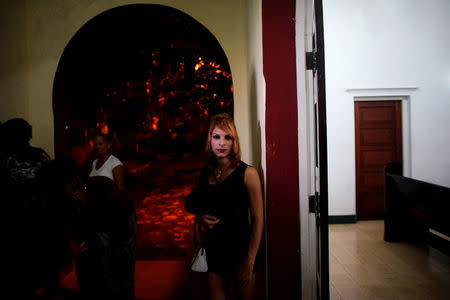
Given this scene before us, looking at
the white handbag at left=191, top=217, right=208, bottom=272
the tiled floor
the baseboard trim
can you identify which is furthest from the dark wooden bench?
the white handbag at left=191, top=217, right=208, bottom=272

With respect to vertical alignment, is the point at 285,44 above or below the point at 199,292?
above

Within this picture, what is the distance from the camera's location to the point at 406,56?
240 inches

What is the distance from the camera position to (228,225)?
183 centimetres

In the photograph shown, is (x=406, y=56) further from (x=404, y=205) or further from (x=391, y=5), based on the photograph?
(x=404, y=205)

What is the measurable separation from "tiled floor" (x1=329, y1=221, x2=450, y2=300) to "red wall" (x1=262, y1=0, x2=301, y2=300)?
1618 millimetres

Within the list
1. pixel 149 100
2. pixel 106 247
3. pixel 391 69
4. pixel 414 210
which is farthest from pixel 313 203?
pixel 391 69

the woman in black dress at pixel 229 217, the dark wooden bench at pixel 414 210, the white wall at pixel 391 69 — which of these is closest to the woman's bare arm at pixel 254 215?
the woman in black dress at pixel 229 217

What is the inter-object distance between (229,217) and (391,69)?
18.8ft

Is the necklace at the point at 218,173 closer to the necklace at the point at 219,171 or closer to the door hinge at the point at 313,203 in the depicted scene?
the necklace at the point at 219,171

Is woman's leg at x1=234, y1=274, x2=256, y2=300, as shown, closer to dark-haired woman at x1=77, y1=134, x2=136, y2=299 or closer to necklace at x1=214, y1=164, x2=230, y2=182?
necklace at x1=214, y1=164, x2=230, y2=182

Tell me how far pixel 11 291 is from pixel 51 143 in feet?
5.66

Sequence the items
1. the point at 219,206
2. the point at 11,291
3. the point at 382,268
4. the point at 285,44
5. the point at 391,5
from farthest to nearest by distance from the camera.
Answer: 1. the point at 391,5
2. the point at 382,268
3. the point at 11,291
4. the point at 285,44
5. the point at 219,206

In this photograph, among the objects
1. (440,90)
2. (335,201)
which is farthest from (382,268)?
(440,90)

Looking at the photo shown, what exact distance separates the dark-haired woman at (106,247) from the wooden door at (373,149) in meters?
5.32
